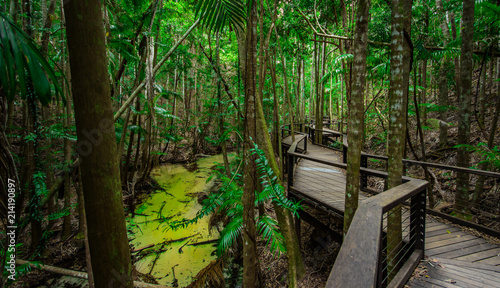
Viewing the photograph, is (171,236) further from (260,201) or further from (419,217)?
(419,217)

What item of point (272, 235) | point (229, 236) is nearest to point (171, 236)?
point (229, 236)

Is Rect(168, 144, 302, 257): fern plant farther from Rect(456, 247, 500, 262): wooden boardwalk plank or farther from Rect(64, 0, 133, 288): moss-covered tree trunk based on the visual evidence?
Rect(456, 247, 500, 262): wooden boardwalk plank

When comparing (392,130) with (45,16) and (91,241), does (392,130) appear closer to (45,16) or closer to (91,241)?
(91,241)

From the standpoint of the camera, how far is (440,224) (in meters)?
4.03

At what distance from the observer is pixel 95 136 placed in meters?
1.00

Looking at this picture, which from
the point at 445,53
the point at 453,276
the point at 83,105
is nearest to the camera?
the point at 83,105

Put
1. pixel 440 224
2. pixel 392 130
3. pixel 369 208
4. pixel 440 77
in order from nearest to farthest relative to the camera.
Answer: pixel 369 208, pixel 392 130, pixel 440 224, pixel 440 77

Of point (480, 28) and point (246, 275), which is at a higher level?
point (480, 28)

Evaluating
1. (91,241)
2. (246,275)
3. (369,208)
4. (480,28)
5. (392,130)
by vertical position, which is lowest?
(246,275)

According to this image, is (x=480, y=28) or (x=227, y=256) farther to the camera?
(x=480, y=28)

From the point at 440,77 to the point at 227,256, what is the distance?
10.4 m

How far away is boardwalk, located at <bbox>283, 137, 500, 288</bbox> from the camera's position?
95.9 inches

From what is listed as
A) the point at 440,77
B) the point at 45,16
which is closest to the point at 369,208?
the point at 45,16

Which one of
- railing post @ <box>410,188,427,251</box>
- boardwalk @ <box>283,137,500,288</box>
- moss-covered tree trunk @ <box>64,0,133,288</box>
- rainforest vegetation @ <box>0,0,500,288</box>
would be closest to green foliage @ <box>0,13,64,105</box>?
rainforest vegetation @ <box>0,0,500,288</box>
